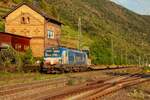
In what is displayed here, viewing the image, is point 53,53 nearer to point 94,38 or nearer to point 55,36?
point 55,36

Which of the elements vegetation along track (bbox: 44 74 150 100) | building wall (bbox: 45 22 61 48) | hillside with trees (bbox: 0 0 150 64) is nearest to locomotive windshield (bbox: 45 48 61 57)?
vegetation along track (bbox: 44 74 150 100)

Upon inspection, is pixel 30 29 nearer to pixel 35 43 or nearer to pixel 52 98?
pixel 35 43

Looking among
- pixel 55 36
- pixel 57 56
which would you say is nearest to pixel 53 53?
pixel 57 56

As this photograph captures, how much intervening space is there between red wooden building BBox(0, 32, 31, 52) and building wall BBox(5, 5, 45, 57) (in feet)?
6.93

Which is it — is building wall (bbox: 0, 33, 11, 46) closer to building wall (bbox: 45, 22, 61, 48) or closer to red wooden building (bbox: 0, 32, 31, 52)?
red wooden building (bbox: 0, 32, 31, 52)

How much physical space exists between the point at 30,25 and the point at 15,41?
9.50 m

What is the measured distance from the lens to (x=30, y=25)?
67.8 metres

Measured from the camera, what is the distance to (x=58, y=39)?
7206 cm

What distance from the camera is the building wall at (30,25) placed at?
66.6 m

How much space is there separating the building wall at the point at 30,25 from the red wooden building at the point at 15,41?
2.11 meters

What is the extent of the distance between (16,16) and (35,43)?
5378 mm

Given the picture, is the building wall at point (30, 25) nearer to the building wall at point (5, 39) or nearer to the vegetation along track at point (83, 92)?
the building wall at point (5, 39)

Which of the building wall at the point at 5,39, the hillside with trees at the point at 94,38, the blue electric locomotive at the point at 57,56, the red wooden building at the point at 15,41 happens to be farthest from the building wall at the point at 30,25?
the blue electric locomotive at the point at 57,56

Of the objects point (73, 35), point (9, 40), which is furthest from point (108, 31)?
point (9, 40)
